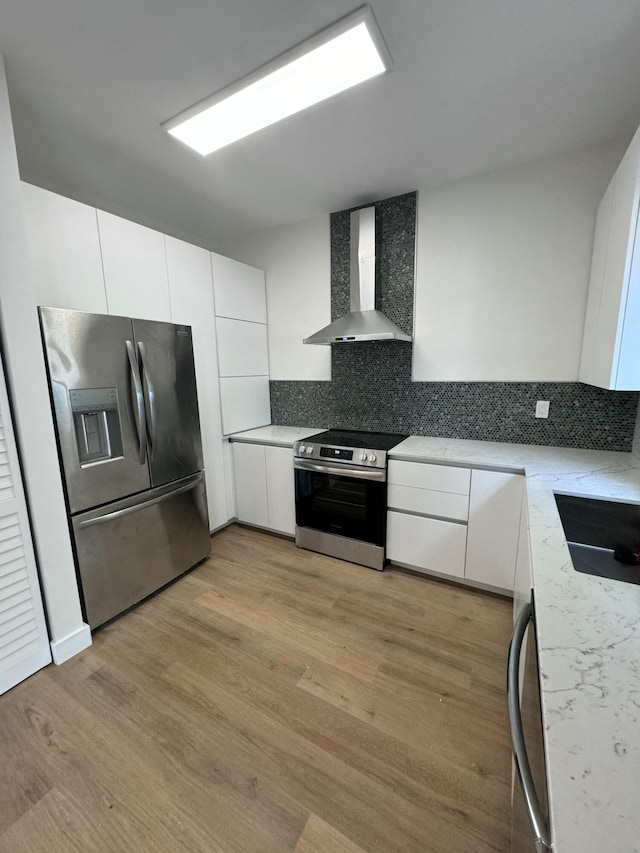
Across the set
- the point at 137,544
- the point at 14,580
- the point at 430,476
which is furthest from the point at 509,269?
the point at 14,580

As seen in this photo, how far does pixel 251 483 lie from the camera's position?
2.89 metres

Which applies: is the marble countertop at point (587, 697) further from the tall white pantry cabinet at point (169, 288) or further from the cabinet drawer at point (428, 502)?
the tall white pantry cabinet at point (169, 288)

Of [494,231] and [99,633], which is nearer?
[99,633]

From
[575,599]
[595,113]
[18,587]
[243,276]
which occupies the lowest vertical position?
[18,587]

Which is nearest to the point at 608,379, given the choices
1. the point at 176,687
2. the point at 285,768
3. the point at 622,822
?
the point at 622,822

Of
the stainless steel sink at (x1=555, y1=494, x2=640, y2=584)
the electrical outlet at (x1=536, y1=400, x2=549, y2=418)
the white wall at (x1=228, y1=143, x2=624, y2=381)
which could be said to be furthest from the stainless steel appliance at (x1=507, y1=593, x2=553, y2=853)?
the white wall at (x1=228, y1=143, x2=624, y2=381)

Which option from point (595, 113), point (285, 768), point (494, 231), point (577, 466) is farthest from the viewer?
point (494, 231)

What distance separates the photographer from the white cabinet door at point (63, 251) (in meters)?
1.64

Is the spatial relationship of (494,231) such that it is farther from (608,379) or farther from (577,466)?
(577,466)

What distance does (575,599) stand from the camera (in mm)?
814

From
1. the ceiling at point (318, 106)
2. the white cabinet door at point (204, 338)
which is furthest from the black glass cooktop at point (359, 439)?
the ceiling at point (318, 106)

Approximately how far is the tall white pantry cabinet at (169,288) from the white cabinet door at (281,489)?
0.42m

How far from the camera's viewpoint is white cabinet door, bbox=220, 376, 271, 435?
2.86 metres

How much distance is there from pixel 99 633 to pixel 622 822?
224 centimetres
